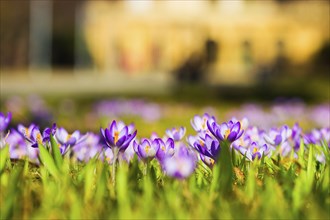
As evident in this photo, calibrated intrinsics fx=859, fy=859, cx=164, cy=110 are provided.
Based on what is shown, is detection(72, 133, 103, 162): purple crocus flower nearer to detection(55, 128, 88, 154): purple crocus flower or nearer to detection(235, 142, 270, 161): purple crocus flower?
detection(55, 128, 88, 154): purple crocus flower

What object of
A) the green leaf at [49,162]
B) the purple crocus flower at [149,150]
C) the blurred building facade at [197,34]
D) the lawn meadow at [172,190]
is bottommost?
the lawn meadow at [172,190]

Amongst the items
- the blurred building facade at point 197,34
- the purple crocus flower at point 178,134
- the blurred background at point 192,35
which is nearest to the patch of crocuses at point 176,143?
the purple crocus flower at point 178,134

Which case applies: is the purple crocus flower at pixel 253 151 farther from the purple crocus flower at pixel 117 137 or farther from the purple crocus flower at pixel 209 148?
the purple crocus flower at pixel 117 137

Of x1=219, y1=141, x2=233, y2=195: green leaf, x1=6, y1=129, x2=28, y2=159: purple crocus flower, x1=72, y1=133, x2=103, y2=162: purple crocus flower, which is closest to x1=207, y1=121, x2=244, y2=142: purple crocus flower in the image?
x1=219, y1=141, x2=233, y2=195: green leaf

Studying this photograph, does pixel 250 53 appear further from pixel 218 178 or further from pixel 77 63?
pixel 218 178

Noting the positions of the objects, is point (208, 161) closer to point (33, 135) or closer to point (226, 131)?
point (226, 131)

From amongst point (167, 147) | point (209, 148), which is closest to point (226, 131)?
point (209, 148)
